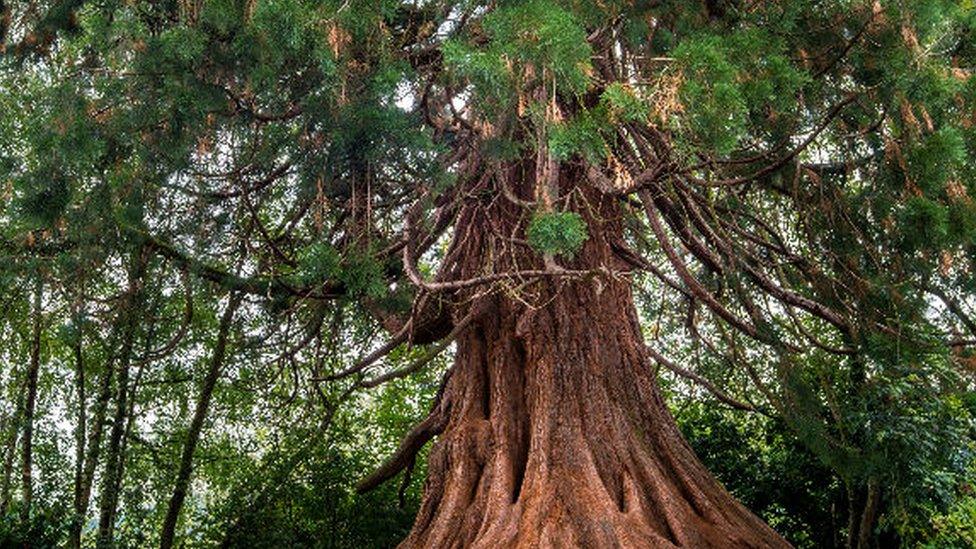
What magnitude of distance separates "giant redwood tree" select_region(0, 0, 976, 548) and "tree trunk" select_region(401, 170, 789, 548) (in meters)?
0.02

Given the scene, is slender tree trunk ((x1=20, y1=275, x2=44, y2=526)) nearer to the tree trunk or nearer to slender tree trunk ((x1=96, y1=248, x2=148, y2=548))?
slender tree trunk ((x1=96, y1=248, x2=148, y2=548))

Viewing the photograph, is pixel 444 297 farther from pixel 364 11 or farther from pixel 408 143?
pixel 364 11

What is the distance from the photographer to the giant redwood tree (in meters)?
4.13

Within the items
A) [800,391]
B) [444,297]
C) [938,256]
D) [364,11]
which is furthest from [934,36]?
[444,297]

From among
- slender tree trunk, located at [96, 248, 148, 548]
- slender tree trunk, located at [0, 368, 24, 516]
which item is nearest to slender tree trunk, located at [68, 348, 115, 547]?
slender tree trunk, located at [96, 248, 148, 548]

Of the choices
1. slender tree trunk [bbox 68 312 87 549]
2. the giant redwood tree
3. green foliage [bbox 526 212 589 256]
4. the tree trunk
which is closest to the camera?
green foliage [bbox 526 212 589 256]

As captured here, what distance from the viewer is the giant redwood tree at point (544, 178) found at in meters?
4.13

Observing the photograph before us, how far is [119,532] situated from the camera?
29.2 feet

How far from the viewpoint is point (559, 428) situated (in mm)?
5469

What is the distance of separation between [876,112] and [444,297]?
9.65 feet

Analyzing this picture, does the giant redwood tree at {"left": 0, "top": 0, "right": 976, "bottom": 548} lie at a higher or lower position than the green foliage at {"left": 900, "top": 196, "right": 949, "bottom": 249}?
higher

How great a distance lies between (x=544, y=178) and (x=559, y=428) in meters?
1.67

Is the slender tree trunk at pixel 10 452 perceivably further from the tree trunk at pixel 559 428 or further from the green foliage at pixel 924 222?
the green foliage at pixel 924 222

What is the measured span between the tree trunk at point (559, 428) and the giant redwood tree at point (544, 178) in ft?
0.06
